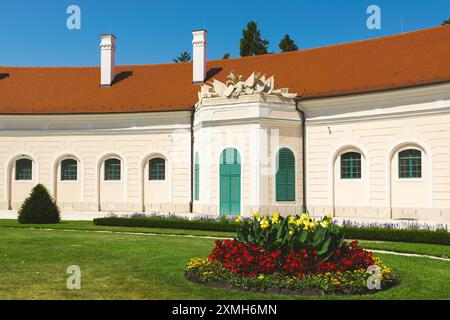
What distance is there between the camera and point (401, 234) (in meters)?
17.0

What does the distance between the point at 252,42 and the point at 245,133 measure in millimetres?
26617

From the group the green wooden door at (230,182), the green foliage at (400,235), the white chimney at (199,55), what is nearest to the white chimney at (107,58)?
the white chimney at (199,55)

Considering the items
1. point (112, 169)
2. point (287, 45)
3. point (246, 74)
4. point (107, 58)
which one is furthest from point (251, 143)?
point (287, 45)

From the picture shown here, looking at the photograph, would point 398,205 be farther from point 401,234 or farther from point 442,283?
point 442,283

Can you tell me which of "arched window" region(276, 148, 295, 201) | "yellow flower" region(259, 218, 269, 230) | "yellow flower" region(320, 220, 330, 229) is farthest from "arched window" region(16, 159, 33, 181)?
"yellow flower" region(320, 220, 330, 229)

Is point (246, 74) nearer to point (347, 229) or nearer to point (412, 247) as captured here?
point (347, 229)

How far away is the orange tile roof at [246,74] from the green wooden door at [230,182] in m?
5.04

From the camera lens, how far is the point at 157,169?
31.3 m

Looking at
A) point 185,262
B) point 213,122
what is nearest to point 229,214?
point 213,122

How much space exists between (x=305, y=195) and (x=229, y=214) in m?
4.32

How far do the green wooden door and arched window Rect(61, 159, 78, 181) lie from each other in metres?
11.1

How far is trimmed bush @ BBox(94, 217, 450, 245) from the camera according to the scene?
1641 cm

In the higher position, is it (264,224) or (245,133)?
(245,133)

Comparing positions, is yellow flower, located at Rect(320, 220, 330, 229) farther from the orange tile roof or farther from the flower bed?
the orange tile roof
